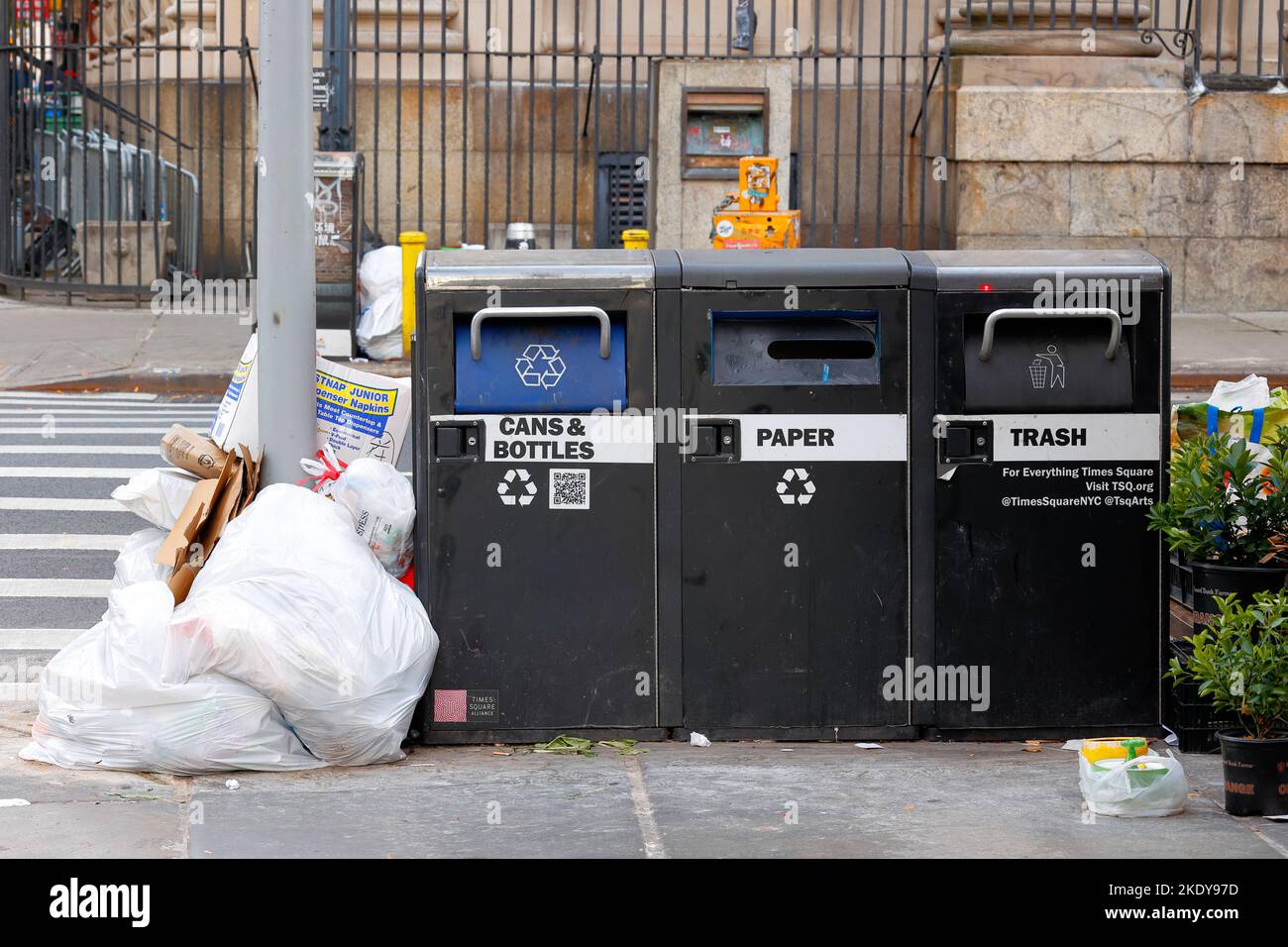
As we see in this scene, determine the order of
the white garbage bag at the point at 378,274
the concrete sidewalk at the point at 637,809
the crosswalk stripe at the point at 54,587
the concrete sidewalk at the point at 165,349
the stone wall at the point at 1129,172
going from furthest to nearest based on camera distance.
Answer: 1. the stone wall at the point at 1129,172
2. the white garbage bag at the point at 378,274
3. the concrete sidewalk at the point at 165,349
4. the crosswalk stripe at the point at 54,587
5. the concrete sidewalk at the point at 637,809

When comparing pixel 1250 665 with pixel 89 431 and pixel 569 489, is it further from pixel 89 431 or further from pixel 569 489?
pixel 89 431

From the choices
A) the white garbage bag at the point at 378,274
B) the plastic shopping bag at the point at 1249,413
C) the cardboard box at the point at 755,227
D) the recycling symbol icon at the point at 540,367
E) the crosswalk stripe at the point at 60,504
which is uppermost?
the cardboard box at the point at 755,227

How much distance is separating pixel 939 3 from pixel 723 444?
14.0 meters

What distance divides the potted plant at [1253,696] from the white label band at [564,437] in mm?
1689

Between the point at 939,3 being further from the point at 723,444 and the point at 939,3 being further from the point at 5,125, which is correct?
the point at 723,444

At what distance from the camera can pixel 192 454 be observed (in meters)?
5.59

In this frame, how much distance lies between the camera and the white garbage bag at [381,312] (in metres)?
14.9

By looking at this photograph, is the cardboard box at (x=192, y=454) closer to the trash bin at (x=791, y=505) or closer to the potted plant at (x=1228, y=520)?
the trash bin at (x=791, y=505)

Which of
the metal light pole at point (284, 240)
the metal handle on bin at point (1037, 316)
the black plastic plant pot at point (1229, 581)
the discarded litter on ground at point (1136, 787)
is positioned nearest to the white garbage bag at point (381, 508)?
the metal light pole at point (284, 240)

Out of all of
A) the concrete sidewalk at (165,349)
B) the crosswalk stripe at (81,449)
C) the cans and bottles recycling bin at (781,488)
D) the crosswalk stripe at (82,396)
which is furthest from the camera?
the concrete sidewalk at (165,349)

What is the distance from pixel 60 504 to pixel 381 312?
20.0 feet

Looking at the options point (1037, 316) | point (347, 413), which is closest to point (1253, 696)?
point (1037, 316)

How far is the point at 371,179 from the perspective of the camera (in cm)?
1838

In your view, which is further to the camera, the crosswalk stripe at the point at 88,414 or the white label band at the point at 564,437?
the crosswalk stripe at the point at 88,414
